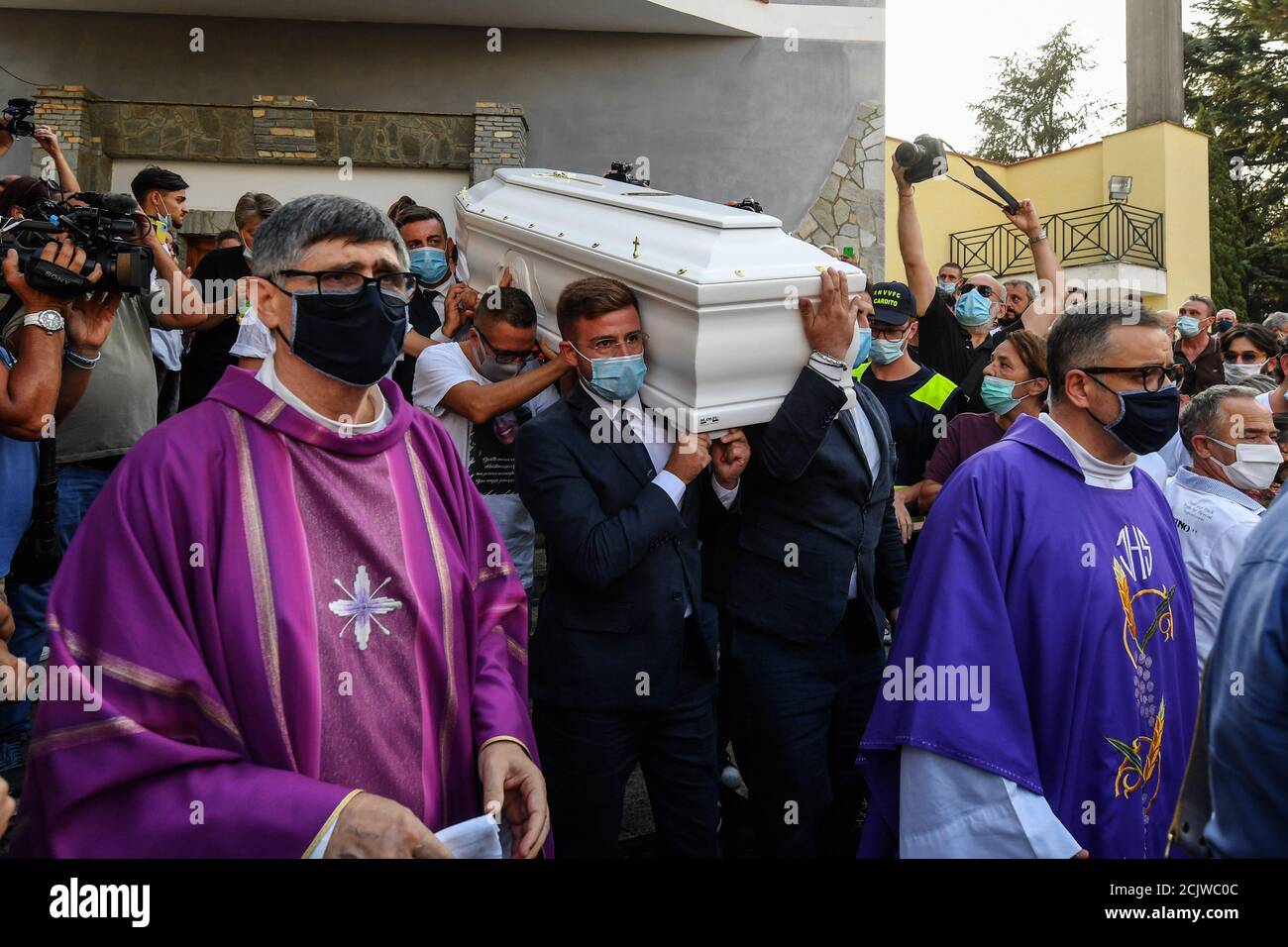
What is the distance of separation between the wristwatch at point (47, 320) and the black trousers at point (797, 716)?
210 cm

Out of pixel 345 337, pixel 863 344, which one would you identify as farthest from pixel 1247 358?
pixel 345 337

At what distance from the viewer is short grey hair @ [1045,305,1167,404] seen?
262cm

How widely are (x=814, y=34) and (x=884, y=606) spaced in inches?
343

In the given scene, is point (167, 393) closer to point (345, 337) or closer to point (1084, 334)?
point (345, 337)

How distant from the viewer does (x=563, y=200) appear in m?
3.41

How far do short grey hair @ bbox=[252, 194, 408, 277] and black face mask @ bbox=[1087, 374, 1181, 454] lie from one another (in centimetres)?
178

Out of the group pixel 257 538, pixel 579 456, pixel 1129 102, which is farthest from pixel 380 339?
pixel 1129 102

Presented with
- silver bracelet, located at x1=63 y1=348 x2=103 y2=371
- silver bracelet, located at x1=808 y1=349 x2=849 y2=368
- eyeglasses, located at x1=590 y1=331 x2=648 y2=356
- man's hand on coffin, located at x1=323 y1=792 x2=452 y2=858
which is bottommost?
man's hand on coffin, located at x1=323 y1=792 x2=452 y2=858

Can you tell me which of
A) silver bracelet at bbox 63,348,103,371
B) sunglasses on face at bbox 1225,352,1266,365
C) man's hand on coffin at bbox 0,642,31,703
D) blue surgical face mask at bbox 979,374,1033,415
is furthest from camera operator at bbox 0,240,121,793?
sunglasses on face at bbox 1225,352,1266,365

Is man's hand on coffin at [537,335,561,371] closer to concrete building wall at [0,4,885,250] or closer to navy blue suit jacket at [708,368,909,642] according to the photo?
navy blue suit jacket at [708,368,909,642]

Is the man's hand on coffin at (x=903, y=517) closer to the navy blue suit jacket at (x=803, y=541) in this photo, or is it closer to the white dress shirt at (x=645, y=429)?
the navy blue suit jacket at (x=803, y=541)

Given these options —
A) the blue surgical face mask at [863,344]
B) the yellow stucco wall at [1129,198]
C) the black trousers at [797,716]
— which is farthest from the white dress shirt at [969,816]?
the yellow stucco wall at [1129,198]

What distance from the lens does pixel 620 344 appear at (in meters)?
2.81
